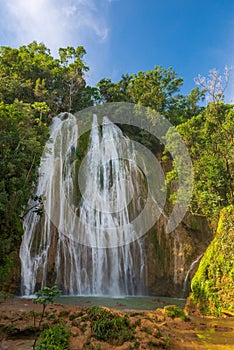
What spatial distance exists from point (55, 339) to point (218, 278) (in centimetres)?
613

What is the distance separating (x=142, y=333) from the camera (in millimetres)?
5504

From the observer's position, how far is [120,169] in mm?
20281

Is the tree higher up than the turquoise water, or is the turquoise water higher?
the tree

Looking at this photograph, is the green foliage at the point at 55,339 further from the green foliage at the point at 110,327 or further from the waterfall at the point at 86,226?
the waterfall at the point at 86,226

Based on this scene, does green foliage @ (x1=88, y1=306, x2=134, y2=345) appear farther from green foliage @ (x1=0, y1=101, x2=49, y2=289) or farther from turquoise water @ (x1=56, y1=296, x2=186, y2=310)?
green foliage @ (x1=0, y1=101, x2=49, y2=289)

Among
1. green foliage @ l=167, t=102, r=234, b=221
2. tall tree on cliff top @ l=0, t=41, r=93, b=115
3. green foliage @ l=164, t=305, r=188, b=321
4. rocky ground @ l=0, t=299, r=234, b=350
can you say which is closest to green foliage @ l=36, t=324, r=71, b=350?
rocky ground @ l=0, t=299, r=234, b=350

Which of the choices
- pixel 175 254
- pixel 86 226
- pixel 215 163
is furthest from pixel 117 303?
pixel 215 163

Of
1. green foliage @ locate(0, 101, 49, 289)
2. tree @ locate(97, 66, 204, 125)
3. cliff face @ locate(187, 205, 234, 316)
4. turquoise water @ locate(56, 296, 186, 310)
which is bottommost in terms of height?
turquoise water @ locate(56, 296, 186, 310)

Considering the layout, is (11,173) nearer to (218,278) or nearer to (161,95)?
(218,278)

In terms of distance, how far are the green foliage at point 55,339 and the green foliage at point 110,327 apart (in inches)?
24.7

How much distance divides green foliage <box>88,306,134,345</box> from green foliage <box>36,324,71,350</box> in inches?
24.7

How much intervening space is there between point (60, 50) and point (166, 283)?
83.8 feet

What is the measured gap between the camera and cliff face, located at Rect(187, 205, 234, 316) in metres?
8.51

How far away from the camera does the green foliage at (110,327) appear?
524 cm
